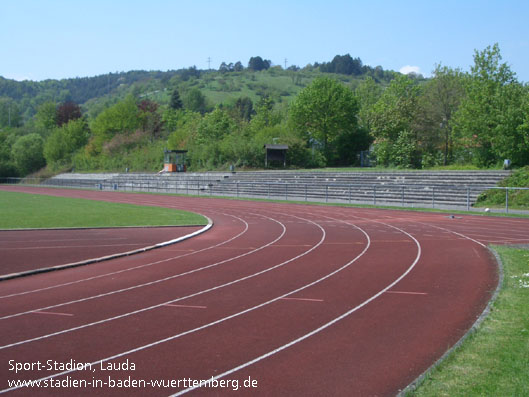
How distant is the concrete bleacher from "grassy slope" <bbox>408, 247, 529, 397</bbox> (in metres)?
19.4

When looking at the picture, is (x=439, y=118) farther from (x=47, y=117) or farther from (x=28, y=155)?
(x=47, y=117)

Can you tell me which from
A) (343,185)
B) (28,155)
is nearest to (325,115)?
(343,185)

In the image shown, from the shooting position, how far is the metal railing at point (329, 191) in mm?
27812

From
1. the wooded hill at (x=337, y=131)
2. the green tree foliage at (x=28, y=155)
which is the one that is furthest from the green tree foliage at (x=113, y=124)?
the green tree foliage at (x=28, y=155)

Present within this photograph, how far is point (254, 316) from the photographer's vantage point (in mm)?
7824

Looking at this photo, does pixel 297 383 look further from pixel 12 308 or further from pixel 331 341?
pixel 12 308

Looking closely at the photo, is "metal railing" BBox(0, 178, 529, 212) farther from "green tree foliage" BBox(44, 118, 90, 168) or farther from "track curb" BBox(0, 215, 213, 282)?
"green tree foliage" BBox(44, 118, 90, 168)

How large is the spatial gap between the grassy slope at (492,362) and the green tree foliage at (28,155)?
292ft

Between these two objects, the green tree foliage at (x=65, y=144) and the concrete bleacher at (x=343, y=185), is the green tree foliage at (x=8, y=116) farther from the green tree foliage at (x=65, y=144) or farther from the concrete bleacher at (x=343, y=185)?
the concrete bleacher at (x=343, y=185)

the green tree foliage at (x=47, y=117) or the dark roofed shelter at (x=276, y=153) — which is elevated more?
the green tree foliage at (x=47, y=117)

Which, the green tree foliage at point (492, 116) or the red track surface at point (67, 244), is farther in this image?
the green tree foliage at point (492, 116)

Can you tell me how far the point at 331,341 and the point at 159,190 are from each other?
44.0 meters

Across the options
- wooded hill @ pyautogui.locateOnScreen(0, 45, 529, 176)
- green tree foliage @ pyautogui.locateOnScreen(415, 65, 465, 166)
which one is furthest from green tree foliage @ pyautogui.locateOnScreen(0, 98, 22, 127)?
green tree foliage @ pyautogui.locateOnScreen(415, 65, 465, 166)

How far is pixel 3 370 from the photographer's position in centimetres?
566
